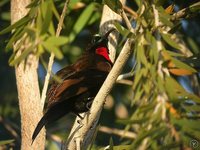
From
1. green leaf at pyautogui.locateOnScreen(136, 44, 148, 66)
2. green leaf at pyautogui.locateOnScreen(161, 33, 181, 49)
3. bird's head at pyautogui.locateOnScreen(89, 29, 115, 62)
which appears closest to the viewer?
green leaf at pyautogui.locateOnScreen(136, 44, 148, 66)

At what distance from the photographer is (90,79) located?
351cm

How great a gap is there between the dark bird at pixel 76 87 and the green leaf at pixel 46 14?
1040mm

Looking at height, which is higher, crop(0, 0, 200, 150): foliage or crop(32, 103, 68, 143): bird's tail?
crop(0, 0, 200, 150): foliage

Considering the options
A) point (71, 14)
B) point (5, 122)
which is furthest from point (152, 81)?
point (5, 122)

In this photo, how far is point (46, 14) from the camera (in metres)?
2.02

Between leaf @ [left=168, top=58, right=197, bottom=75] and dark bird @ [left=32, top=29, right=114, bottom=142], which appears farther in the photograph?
dark bird @ [left=32, top=29, right=114, bottom=142]

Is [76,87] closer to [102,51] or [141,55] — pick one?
[102,51]

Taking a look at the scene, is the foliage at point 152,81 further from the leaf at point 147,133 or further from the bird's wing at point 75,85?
the bird's wing at point 75,85

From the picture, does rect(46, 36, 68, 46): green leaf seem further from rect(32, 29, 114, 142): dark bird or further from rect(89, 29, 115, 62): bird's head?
rect(89, 29, 115, 62): bird's head

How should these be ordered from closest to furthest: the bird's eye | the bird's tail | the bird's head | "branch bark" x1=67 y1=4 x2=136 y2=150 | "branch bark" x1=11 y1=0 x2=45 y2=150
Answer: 1. "branch bark" x1=67 y1=4 x2=136 y2=150
2. the bird's tail
3. "branch bark" x1=11 y1=0 x2=45 y2=150
4. the bird's eye
5. the bird's head

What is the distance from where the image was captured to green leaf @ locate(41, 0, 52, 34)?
6.45 feet

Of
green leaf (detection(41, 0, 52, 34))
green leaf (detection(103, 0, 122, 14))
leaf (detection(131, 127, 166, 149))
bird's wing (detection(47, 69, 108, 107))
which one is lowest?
bird's wing (detection(47, 69, 108, 107))

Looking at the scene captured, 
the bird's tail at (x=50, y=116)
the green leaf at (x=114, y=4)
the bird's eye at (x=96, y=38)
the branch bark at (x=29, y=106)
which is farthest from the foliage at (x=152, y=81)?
the bird's eye at (x=96, y=38)

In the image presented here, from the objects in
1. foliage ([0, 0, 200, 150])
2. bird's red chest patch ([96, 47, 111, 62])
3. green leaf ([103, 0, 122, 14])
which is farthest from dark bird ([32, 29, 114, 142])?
foliage ([0, 0, 200, 150])
